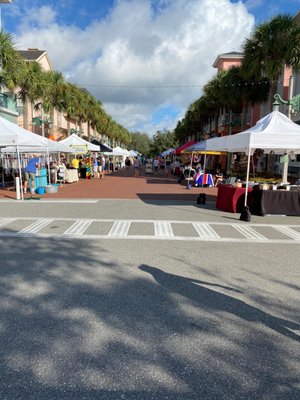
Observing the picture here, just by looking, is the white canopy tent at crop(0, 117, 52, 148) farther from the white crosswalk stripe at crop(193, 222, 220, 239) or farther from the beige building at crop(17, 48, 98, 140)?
the beige building at crop(17, 48, 98, 140)

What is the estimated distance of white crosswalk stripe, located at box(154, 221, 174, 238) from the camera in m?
7.55

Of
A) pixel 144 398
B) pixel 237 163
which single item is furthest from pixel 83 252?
pixel 237 163

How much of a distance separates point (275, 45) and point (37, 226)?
15751 mm

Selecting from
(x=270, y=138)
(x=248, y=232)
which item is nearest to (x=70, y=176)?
(x=270, y=138)

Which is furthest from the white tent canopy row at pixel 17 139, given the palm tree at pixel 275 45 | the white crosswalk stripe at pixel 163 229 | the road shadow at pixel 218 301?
the palm tree at pixel 275 45

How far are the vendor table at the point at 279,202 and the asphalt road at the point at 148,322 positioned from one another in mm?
4014

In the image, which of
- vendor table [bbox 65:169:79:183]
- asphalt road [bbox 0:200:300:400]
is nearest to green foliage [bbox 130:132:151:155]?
vendor table [bbox 65:169:79:183]

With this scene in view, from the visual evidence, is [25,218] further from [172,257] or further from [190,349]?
[190,349]

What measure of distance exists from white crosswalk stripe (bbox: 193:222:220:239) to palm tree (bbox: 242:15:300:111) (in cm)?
1283

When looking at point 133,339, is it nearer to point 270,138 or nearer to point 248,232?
point 248,232

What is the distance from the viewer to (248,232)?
26.1 feet

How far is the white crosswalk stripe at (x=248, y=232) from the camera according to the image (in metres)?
7.44

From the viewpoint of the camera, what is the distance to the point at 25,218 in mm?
9422

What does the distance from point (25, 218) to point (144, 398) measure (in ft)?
26.3
